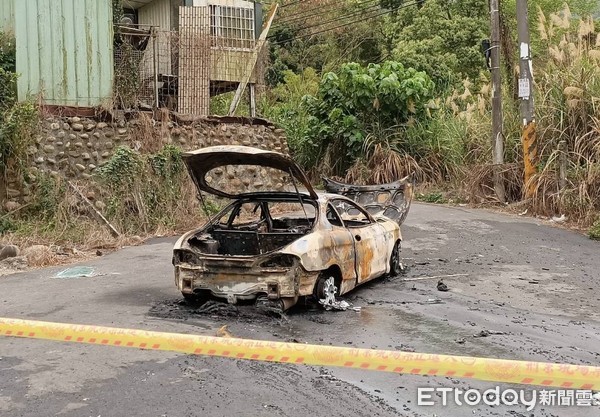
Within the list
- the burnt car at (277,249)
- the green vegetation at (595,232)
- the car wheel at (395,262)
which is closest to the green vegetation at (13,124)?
the burnt car at (277,249)

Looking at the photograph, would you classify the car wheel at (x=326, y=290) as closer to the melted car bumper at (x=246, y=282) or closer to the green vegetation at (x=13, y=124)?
the melted car bumper at (x=246, y=282)

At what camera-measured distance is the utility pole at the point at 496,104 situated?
16359 mm

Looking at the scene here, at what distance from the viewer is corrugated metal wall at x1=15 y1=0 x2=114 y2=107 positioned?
44.7 ft

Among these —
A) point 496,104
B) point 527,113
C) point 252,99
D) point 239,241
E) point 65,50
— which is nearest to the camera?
point 239,241

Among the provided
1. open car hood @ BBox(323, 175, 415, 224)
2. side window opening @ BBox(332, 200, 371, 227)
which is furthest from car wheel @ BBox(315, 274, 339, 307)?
open car hood @ BBox(323, 175, 415, 224)

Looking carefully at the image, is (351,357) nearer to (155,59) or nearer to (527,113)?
(527,113)

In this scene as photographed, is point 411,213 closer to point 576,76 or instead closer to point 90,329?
point 576,76

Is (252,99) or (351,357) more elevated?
(252,99)

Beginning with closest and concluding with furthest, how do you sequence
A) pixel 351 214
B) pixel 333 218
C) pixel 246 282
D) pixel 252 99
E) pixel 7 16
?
pixel 246 282 < pixel 333 218 < pixel 351 214 < pixel 7 16 < pixel 252 99

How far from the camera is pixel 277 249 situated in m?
7.28

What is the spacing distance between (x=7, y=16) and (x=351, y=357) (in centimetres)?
1349

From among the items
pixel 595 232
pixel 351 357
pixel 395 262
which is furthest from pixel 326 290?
pixel 595 232

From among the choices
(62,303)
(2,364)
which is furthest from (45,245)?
(2,364)

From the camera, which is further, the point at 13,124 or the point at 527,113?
the point at 527,113
